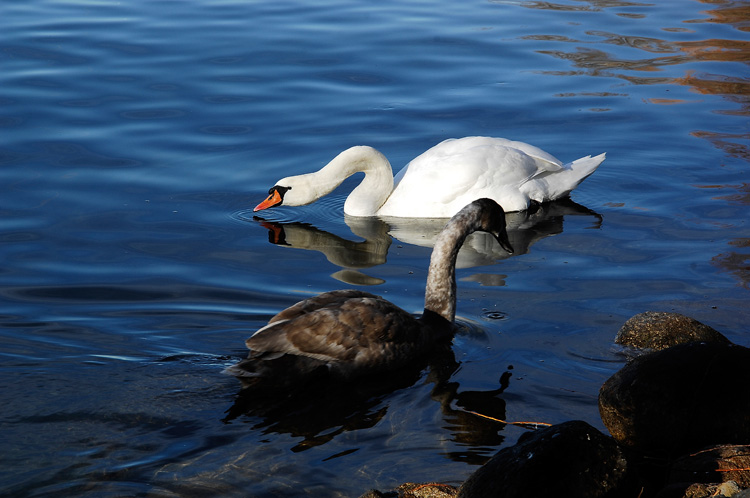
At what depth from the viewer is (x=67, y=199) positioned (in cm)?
1025

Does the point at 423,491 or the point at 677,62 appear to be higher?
the point at 677,62

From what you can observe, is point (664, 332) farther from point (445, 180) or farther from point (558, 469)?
point (445, 180)

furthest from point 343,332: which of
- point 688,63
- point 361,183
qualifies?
point 688,63

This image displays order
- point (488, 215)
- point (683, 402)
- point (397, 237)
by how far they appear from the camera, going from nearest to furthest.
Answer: point (683, 402)
point (488, 215)
point (397, 237)

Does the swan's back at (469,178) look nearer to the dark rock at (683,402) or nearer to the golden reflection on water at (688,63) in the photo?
the golden reflection on water at (688,63)

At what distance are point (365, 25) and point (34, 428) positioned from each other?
1304 centimetres

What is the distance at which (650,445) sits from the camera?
5566 millimetres

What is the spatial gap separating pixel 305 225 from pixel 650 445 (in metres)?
5.51

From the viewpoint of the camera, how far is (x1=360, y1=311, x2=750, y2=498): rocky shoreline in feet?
15.5

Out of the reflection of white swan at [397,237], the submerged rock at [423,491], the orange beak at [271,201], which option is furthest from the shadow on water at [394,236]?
the submerged rock at [423,491]

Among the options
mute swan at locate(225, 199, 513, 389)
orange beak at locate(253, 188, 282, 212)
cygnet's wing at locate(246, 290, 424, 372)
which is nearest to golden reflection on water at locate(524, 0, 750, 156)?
orange beak at locate(253, 188, 282, 212)

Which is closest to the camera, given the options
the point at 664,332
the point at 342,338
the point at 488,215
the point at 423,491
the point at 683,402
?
the point at 423,491

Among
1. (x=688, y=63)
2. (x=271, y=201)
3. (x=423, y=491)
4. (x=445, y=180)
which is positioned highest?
(x=688, y=63)

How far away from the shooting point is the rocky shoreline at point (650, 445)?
4.73 metres
